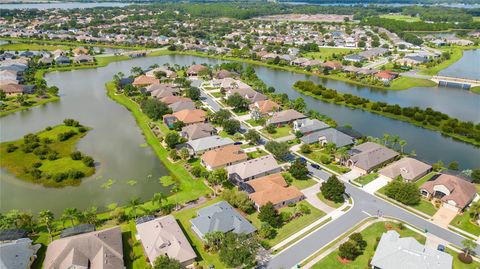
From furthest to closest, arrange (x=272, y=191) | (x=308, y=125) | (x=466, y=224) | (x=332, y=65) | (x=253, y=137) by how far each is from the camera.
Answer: (x=332, y=65) → (x=308, y=125) → (x=253, y=137) → (x=272, y=191) → (x=466, y=224)

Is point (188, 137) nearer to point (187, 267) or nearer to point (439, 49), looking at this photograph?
point (187, 267)

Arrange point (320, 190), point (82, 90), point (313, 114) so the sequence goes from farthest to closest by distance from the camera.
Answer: point (82, 90) → point (313, 114) → point (320, 190)

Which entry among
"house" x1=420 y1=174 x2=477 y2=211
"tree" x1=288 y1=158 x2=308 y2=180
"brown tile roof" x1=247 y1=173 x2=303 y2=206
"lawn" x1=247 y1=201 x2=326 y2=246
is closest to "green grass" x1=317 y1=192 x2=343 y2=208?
"lawn" x1=247 y1=201 x2=326 y2=246

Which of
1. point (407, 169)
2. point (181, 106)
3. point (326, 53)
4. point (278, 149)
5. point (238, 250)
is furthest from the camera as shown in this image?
point (326, 53)

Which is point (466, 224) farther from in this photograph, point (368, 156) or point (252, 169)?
point (252, 169)

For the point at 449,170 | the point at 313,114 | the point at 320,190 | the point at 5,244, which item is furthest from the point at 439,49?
the point at 5,244

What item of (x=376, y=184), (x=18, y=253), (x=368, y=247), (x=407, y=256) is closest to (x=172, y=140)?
(x=18, y=253)
